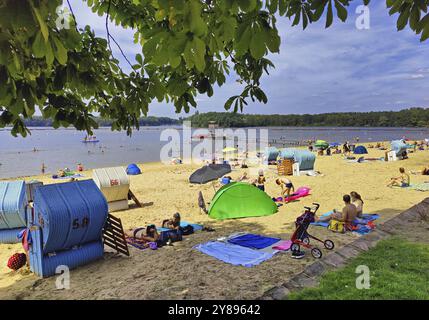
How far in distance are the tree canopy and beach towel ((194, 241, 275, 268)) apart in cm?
384

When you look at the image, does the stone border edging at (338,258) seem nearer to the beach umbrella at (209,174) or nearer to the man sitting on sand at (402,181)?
the man sitting on sand at (402,181)

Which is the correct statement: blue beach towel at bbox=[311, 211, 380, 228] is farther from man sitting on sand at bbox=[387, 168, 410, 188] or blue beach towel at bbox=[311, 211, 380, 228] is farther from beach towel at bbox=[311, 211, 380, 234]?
man sitting on sand at bbox=[387, 168, 410, 188]

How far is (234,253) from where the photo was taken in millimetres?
7336

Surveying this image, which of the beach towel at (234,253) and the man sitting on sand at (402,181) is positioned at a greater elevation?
the man sitting on sand at (402,181)

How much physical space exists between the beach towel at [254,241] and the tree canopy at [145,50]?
4.68 meters

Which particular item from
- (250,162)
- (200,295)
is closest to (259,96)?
(200,295)

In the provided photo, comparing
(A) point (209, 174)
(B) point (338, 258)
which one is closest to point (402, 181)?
(A) point (209, 174)

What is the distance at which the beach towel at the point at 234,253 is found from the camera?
676 cm

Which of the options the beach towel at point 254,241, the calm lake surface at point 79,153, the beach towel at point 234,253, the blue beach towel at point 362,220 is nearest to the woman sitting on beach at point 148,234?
the beach towel at point 234,253

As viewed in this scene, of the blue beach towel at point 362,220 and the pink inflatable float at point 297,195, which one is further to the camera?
the pink inflatable float at point 297,195

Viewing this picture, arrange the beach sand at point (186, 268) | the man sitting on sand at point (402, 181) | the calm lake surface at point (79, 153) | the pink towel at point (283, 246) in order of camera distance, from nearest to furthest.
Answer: the beach sand at point (186, 268)
the pink towel at point (283, 246)
the man sitting on sand at point (402, 181)
the calm lake surface at point (79, 153)

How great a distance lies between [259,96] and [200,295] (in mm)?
3329

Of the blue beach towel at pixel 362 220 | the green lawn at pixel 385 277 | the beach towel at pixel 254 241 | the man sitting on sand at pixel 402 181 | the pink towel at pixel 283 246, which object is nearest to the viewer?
the green lawn at pixel 385 277

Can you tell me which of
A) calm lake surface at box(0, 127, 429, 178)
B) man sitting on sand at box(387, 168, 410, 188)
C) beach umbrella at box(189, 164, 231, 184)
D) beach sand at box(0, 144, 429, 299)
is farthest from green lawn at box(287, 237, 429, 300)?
calm lake surface at box(0, 127, 429, 178)
